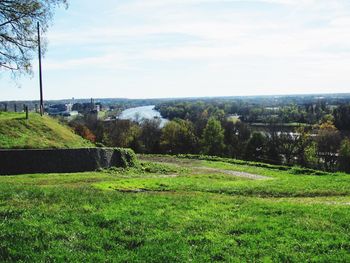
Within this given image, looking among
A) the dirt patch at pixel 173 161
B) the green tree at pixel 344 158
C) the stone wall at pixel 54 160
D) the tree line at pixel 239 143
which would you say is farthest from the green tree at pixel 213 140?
the stone wall at pixel 54 160

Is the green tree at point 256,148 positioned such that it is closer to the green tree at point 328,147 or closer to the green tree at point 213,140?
the green tree at point 213,140

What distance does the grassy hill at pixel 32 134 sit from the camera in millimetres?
28253

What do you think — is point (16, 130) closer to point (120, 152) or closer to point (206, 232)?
point (120, 152)

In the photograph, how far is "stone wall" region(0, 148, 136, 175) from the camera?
2541cm

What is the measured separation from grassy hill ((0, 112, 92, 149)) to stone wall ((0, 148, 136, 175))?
2.11 meters

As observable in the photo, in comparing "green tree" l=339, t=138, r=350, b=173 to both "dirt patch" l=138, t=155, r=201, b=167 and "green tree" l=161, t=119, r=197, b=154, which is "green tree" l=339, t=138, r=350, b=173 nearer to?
"green tree" l=161, t=119, r=197, b=154

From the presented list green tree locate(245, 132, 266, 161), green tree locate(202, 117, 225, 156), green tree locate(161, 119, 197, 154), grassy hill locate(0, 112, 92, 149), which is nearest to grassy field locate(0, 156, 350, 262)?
grassy hill locate(0, 112, 92, 149)

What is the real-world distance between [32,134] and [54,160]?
17.3 ft

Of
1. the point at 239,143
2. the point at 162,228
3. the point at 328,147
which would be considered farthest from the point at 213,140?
the point at 162,228

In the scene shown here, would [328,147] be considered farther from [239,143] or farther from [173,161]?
[173,161]

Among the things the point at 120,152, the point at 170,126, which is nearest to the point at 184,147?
the point at 170,126

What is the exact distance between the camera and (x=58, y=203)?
12.9 metres

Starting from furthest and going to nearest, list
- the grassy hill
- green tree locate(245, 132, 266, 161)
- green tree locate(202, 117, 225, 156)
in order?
green tree locate(245, 132, 266, 161) < green tree locate(202, 117, 225, 156) < the grassy hill

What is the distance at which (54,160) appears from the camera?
26234mm
